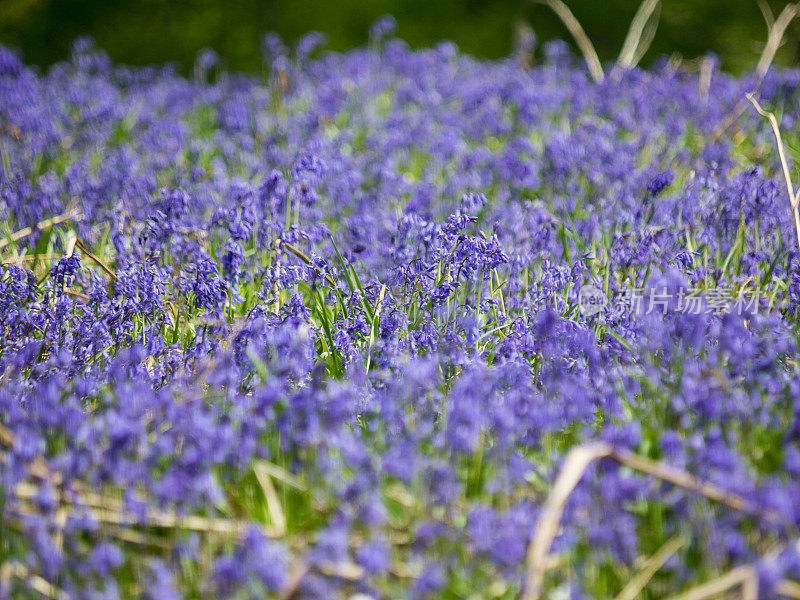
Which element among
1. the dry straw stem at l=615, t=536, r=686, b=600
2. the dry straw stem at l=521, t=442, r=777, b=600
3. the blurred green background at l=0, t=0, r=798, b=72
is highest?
the blurred green background at l=0, t=0, r=798, b=72

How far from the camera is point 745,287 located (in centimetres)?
308

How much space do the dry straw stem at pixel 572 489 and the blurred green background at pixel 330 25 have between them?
780cm

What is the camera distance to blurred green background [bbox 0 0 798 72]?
29.7ft

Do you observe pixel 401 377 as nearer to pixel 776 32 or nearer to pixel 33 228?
pixel 33 228

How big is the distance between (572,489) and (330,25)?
8588 millimetres

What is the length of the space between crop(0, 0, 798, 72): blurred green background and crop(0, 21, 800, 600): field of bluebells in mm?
4548

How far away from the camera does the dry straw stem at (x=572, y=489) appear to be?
64.9 inches

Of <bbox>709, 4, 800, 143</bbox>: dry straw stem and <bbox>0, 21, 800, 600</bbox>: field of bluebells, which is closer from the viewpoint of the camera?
<bbox>0, 21, 800, 600</bbox>: field of bluebells

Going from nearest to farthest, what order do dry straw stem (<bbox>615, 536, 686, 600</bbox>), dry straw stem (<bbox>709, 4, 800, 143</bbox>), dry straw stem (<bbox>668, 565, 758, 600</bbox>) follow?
dry straw stem (<bbox>668, 565, 758, 600</bbox>) < dry straw stem (<bbox>615, 536, 686, 600</bbox>) < dry straw stem (<bbox>709, 4, 800, 143</bbox>)

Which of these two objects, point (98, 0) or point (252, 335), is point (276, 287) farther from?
point (98, 0)

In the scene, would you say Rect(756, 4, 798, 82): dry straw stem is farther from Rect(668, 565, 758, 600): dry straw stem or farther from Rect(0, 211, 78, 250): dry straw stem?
Rect(668, 565, 758, 600): dry straw stem

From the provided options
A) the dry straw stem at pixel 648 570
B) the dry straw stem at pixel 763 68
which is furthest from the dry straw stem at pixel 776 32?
the dry straw stem at pixel 648 570

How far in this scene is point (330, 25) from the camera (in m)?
9.54

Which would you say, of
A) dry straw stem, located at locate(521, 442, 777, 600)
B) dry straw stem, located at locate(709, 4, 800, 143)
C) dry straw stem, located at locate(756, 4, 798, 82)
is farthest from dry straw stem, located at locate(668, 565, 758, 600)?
dry straw stem, located at locate(756, 4, 798, 82)
